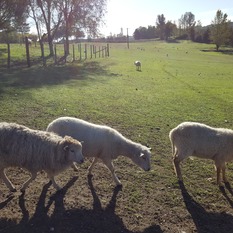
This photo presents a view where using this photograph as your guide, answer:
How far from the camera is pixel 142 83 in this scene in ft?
67.2

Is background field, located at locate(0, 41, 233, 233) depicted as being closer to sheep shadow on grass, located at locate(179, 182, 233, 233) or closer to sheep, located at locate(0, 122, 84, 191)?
sheep shadow on grass, located at locate(179, 182, 233, 233)

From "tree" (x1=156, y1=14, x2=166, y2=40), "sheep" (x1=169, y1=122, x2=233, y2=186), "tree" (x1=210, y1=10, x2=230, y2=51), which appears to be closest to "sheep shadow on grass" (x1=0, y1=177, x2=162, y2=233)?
"sheep" (x1=169, y1=122, x2=233, y2=186)

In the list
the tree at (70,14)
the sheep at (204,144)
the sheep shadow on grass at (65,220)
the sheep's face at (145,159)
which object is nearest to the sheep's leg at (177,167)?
the sheep at (204,144)

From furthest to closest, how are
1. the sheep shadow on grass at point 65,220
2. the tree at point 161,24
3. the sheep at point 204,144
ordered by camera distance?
the tree at point 161,24 → the sheep at point 204,144 → the sheep shadow on grass at point 65,220

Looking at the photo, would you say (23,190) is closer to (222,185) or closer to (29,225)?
(29,225)

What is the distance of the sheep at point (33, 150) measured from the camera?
217 inches

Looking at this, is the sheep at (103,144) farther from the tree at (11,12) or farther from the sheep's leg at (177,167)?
the tree at (11,12)

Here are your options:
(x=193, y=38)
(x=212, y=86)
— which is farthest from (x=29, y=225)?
(x=193, y=38)

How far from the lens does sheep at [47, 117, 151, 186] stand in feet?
21.4

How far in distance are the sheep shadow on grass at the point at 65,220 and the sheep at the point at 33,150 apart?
69 cm

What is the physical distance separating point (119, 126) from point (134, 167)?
10.2ft

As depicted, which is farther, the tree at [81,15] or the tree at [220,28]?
the tree at [220,28]

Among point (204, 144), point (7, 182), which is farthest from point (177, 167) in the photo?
point (7, 182)

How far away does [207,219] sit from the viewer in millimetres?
5508
